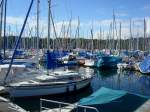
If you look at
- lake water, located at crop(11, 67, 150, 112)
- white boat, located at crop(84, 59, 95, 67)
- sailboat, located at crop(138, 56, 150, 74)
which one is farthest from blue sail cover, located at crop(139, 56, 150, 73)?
white boat, located at crop(84, 59, 95, 67)

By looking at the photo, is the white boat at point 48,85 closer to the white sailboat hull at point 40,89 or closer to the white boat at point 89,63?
the white sailboat hull at point 40,89

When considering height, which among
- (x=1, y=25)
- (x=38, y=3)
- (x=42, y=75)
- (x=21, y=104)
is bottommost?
(x=21, y=104)

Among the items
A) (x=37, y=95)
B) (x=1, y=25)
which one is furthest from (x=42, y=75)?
(x=1, y=25)

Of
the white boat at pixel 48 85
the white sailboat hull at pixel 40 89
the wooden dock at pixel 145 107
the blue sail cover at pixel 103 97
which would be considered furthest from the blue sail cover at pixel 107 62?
the wooden dock at pixel 145 107

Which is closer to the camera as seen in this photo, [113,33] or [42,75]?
[42,75]

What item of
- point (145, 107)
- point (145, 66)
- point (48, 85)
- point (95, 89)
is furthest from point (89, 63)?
point (145, 107)

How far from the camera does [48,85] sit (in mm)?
27953

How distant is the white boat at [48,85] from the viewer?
27.0 meters

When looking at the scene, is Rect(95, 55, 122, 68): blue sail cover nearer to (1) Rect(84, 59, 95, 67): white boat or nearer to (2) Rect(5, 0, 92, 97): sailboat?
(1) Rect(84, 59, 95, 67): white boat

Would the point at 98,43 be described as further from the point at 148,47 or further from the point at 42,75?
the point at 42,75

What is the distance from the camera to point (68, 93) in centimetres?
2969

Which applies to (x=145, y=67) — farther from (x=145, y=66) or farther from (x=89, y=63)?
(x=89, y=63)

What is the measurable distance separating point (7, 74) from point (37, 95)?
348 cm

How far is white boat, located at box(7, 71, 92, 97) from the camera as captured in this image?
27.0 meters
